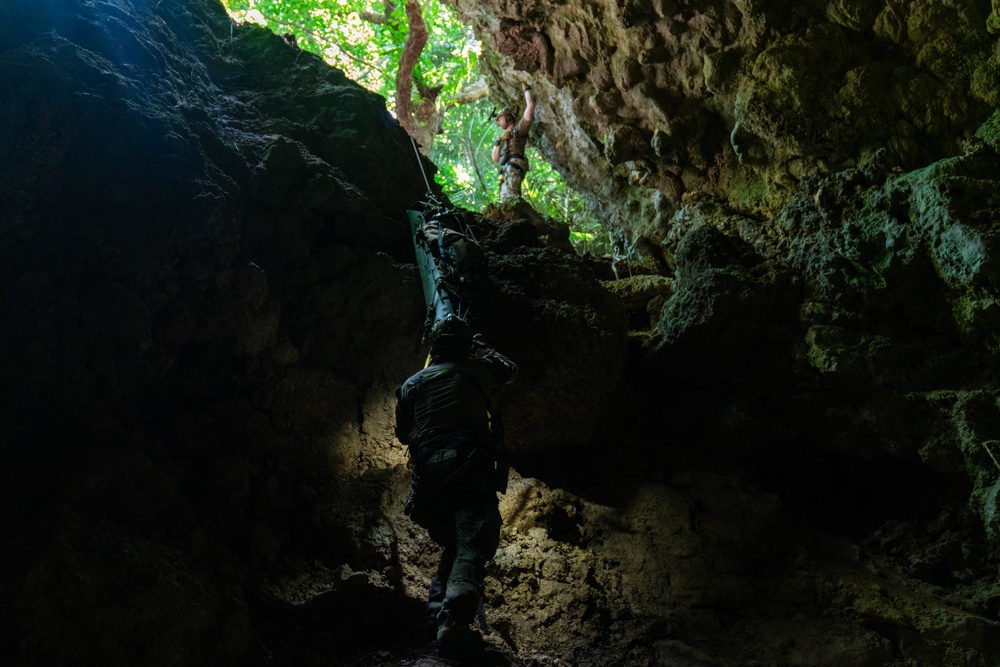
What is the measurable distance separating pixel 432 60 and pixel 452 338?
11.4m

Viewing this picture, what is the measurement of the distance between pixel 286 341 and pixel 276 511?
1.42m

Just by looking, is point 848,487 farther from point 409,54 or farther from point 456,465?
point 409,54

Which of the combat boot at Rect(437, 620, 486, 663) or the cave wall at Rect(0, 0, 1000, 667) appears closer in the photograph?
the combat boot at Rect(437, 620, 486, 663)

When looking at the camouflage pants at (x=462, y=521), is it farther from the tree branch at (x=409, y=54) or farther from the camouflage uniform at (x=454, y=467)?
the tree branch at (x=409, y=54)

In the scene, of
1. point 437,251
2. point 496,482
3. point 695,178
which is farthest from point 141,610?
point 695,178

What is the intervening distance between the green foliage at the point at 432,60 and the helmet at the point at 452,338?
643cm

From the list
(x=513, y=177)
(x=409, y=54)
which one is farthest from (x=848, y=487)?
(x=409, y=54)

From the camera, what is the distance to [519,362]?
5.75 m

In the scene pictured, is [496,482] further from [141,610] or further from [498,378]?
[141,610]

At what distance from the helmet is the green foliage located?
21.1 ft

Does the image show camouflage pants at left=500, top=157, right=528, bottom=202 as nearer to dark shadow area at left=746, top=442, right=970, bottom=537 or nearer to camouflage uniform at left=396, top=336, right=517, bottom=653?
camouflage uniform at left=396, top=336, right=517, bottom=653

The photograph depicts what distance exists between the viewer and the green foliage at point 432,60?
40.2 ft

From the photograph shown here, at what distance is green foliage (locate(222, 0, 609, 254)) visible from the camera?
40.2 ft

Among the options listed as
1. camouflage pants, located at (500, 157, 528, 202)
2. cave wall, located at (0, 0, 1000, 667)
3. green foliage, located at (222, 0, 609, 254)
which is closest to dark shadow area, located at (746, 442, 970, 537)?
cave wall, located at (0, 0, 1000, 667)
